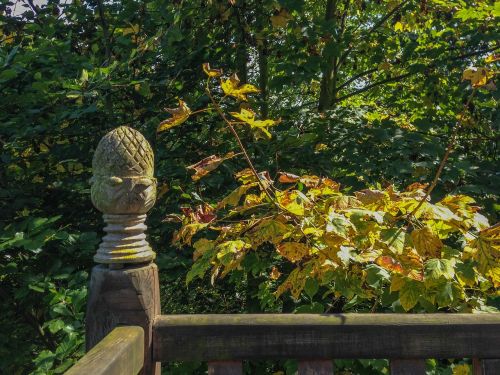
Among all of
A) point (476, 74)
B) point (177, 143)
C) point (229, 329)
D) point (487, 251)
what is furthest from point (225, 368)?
point (177, 143)

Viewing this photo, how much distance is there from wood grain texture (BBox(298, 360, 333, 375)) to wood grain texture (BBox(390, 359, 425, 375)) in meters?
0.18

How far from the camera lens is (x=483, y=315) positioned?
4.62 ft

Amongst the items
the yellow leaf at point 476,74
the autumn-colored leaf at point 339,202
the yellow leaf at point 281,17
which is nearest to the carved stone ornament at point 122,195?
the autumn-colored leaf at point 339,202

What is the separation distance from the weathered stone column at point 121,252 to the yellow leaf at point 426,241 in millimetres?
895

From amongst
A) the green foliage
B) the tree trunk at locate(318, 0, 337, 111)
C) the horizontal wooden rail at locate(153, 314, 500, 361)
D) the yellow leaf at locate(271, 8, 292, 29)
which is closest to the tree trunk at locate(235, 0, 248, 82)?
the green foliage

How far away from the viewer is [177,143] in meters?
3.65

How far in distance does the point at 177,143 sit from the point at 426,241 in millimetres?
2362

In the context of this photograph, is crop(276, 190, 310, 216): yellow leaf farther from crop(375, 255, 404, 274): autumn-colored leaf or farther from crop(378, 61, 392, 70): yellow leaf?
crop(378, 61, 392, 70): yellow leaf

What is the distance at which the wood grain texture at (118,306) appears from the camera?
141cm

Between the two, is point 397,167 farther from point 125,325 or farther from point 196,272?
point 125,325

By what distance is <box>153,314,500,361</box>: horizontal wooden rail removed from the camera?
4.50 ft

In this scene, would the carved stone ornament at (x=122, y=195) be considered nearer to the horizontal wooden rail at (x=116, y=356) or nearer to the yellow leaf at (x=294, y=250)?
the horizontal wooden rail at (x=116, y=356)

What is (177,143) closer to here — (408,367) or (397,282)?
(397,282)

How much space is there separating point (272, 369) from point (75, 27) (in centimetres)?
294
